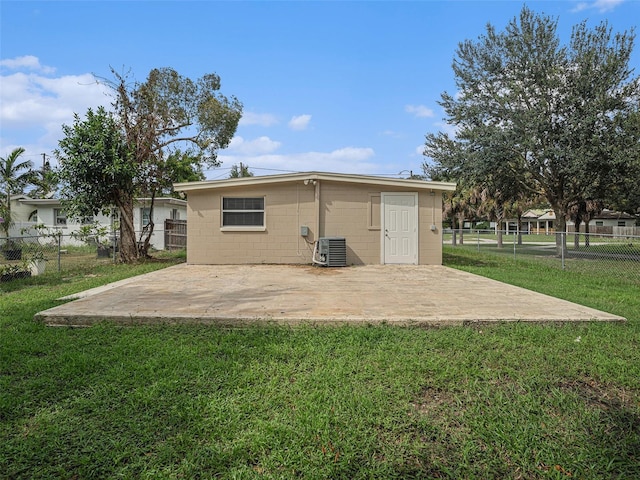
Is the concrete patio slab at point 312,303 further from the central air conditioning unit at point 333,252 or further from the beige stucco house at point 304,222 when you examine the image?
the beige stucco house at point 304,222

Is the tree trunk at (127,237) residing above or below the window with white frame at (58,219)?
below

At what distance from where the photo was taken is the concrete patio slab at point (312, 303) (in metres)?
4.12

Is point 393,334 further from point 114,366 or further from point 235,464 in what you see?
point 114,366

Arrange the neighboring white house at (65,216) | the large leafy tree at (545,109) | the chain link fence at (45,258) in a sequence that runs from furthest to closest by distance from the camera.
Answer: the neighboring white house at (65,216) < the large leafy tree at (545,109) < the chain link fence at (45,258)

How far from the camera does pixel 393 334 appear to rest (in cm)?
368

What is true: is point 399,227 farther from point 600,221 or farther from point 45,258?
point 600,221

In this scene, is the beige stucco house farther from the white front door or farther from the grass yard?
the grass yard

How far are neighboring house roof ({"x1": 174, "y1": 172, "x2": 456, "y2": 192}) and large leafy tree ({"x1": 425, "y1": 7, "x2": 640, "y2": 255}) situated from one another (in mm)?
6504

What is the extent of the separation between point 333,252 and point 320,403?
24.5ft

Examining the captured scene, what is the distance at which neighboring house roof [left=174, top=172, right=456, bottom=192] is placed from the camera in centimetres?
1018

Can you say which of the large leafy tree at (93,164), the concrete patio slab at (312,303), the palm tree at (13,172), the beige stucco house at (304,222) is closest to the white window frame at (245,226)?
the beige stucco house at (304,222)

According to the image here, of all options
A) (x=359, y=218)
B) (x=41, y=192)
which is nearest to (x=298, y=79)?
(x=359, y=218)

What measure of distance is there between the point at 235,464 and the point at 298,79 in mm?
12706

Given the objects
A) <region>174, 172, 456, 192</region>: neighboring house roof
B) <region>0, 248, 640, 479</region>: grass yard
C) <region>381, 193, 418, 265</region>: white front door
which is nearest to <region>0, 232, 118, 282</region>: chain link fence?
<region>174, 172, 456, 192</region>: neighboring house roof
